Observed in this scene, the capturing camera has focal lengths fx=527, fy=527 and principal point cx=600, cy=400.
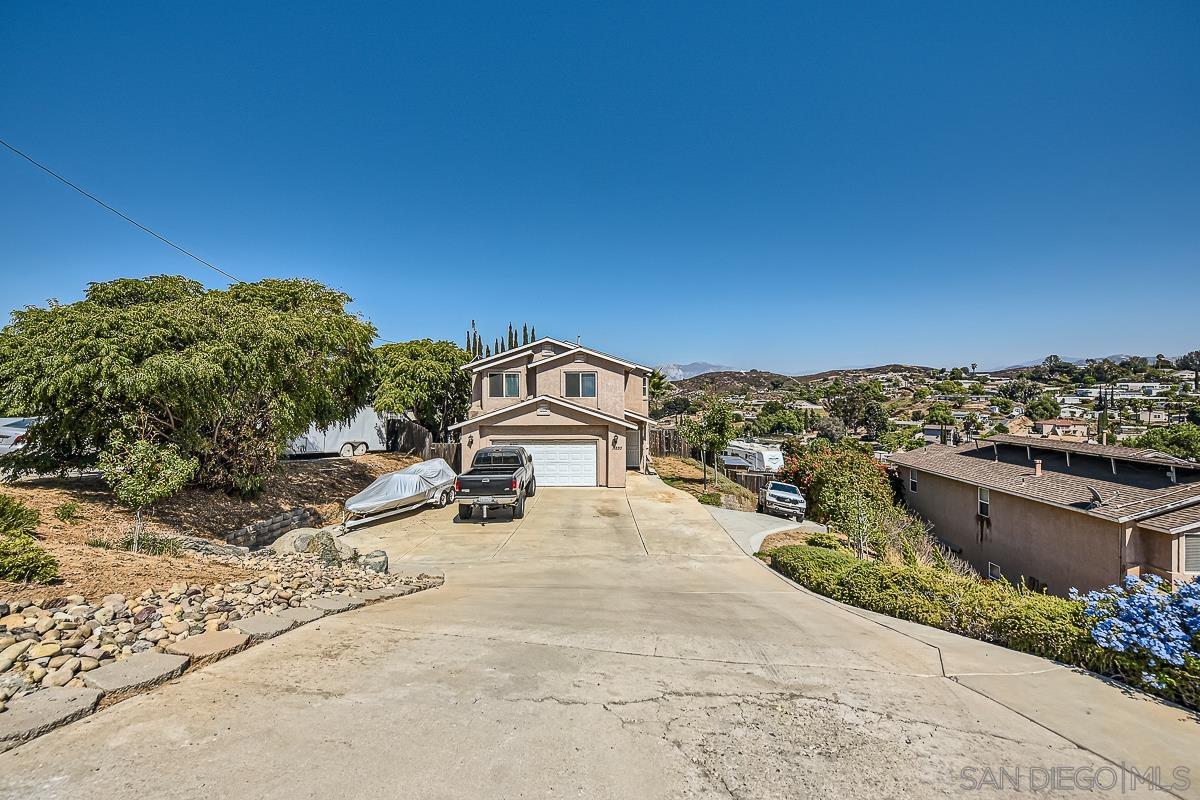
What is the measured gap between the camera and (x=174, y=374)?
11.4 metres

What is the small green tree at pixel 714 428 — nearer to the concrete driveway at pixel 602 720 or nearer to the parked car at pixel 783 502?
the parked car at pixel 783 502

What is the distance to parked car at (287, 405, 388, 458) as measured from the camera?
28.1 meters

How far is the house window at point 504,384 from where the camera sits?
87.8 ft

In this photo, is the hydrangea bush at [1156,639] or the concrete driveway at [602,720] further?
the hydrangea bush at [1156,639]

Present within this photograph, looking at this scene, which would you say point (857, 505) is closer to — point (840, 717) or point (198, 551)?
point (840, 717)

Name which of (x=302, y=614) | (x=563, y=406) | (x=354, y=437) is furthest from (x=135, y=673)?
(x=354, y=437)

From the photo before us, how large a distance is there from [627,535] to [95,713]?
480 inches

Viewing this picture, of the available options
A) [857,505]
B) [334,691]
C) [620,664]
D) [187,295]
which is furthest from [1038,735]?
[187,295]

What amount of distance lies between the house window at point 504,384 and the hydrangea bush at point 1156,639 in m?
23.4

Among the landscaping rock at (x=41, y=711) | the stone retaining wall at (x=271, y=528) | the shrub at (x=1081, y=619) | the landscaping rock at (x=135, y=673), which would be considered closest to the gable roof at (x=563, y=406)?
the stone retaining wall at (x=271, y=528)

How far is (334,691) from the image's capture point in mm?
4195

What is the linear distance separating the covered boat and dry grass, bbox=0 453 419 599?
1.78 metres

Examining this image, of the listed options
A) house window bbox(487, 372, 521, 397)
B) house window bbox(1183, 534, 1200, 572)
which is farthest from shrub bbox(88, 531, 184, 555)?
house window bbox(1183, 534, 1200, 572)

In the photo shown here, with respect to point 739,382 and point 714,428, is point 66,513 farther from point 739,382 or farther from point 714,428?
point 739,382
